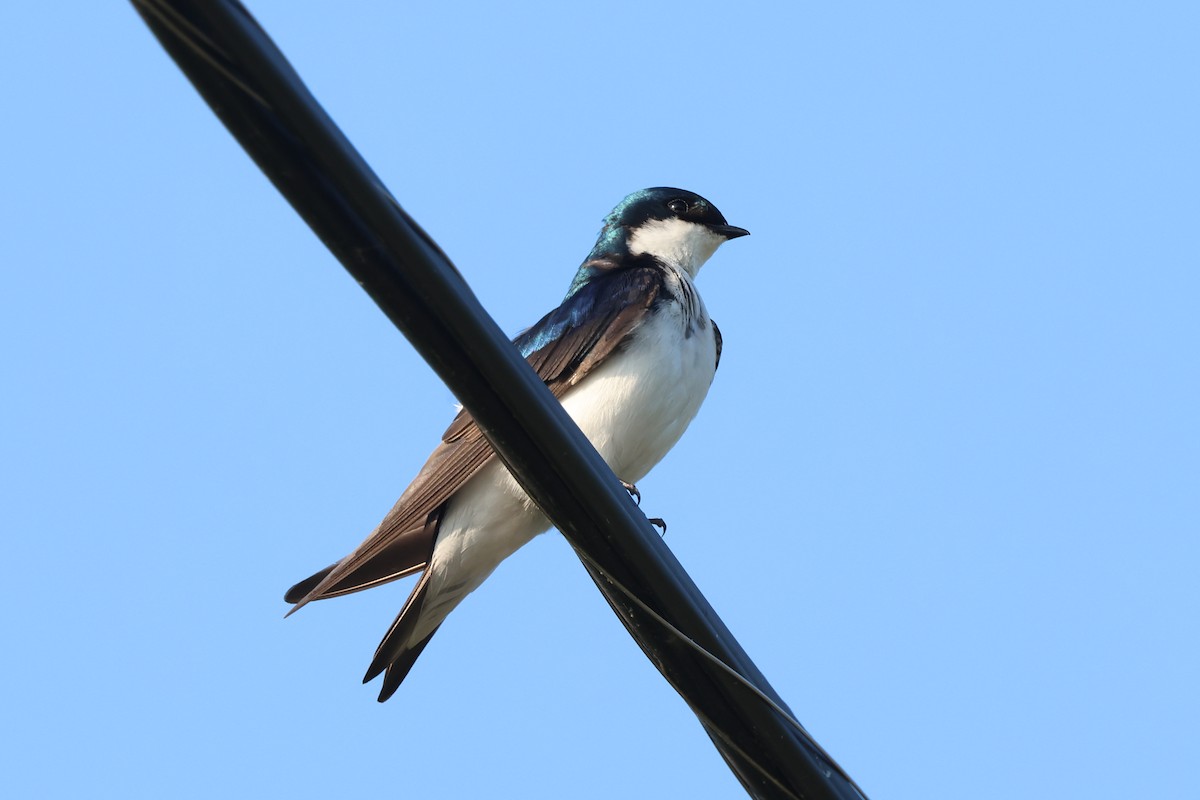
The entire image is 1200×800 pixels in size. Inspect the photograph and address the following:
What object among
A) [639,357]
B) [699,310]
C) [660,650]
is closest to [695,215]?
[699,310]

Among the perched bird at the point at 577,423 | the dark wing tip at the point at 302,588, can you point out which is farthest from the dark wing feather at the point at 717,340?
the dark wing tip at the point at 302,588

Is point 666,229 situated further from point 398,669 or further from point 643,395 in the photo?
point 398,669

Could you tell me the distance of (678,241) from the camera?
18.9ft

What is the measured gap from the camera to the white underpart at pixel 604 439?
458 cm

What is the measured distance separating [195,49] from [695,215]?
4033 mm

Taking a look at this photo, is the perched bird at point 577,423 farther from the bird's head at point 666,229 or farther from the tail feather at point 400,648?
the bird's head at point 666,229

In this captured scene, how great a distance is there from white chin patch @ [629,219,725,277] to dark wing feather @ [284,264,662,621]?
51 cm

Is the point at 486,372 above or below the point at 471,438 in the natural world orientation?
below

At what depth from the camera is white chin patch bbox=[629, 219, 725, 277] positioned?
18.7 ft

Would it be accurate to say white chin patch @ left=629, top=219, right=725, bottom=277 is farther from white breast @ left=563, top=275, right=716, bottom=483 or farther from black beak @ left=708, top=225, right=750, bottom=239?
white breast @ left=563, top=275, right=716, bottom=483

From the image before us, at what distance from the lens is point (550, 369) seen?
483 cm

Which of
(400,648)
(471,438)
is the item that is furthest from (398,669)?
(471,438)

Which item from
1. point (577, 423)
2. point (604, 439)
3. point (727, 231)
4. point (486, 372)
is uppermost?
point (727, 231)

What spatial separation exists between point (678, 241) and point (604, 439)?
130cm
